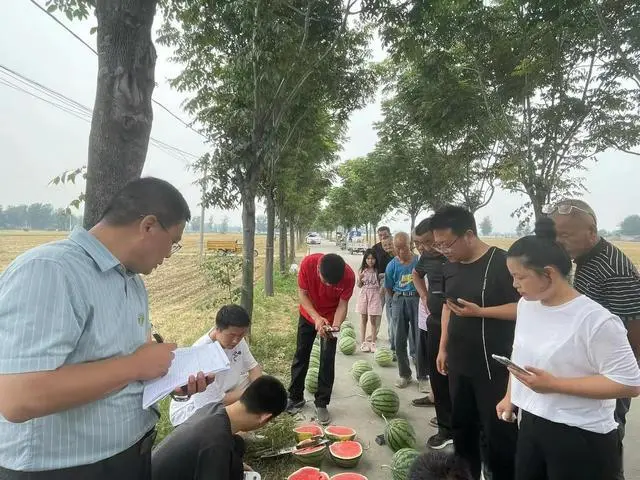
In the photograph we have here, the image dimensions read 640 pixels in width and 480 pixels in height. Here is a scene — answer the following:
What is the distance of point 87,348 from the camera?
145 cm

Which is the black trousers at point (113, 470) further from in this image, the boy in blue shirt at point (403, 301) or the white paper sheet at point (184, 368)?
the boy in blue shirt at point (403, 301)

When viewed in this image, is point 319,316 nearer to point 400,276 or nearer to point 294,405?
point 294,405

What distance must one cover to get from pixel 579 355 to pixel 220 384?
2.86 metres

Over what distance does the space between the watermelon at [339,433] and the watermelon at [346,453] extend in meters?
0.08

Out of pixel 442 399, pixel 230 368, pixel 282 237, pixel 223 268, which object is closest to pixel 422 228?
pixel 442 399

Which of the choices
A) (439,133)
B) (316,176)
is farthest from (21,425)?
(316,176)

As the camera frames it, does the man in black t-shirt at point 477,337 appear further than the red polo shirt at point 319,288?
No

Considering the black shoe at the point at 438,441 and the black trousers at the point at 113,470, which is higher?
the black trousers at the point at 113,470

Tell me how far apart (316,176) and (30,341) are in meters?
15.1

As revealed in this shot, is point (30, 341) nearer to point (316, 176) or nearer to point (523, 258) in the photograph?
point (523, 258)

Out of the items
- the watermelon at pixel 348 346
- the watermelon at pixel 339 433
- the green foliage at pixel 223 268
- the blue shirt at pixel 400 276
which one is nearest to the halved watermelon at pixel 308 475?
the watermelon at pixel 339 433

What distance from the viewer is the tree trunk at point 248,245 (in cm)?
661

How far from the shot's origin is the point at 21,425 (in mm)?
1388

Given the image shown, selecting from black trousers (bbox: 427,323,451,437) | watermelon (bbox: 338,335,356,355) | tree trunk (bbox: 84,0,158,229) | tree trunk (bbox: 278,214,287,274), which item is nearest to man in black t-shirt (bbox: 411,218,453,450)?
black trousers (bbox: 427,323,451,437)
